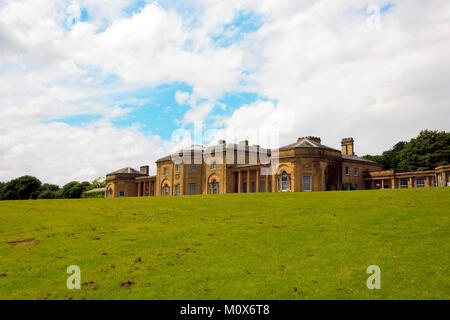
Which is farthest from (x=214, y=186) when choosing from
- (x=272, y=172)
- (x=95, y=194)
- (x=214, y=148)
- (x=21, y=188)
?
(x=21, y=188)

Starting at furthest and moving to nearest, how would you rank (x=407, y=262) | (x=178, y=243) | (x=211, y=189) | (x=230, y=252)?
(x=211, y=189) → (x=178, y=243) → (x=230, y=252) → (x=407, y=262)

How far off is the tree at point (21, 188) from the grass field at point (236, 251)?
266 ft

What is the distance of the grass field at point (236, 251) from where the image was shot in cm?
1149

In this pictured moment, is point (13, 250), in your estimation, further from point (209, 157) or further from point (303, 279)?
point (209, 157)

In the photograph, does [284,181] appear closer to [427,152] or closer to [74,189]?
[427,152]

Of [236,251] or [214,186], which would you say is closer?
[236,251]

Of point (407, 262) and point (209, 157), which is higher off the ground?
point (209, 157)

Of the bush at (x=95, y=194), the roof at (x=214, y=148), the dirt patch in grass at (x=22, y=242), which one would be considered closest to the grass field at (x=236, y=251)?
the dirt patch in grass at (x=22, y=242)

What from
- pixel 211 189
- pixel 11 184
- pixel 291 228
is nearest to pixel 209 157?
pixel 211 189

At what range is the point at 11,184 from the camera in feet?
321

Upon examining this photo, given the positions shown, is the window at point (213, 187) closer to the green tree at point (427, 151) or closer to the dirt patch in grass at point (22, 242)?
the green tree at point (427, 151)

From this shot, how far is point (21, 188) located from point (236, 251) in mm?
96775

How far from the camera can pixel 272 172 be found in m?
49.5
